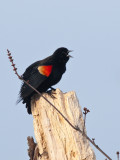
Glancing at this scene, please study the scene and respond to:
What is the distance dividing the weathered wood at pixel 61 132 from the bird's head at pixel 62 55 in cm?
164

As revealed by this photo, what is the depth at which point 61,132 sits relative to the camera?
4562 millimetres

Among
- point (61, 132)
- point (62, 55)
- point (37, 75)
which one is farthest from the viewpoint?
point (62, 55)

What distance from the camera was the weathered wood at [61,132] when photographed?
444 centimetres

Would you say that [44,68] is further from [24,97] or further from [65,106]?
[65,106]

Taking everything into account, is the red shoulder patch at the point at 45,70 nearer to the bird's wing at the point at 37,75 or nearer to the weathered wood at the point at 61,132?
the bird's wing at the point at 37,75

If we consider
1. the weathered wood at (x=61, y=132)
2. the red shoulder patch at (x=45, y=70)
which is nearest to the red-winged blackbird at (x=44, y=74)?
the red shoulder patch at (x=45, y=70)

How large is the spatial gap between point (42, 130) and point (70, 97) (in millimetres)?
550

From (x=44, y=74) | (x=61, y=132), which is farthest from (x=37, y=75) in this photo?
(x=61, y=132)

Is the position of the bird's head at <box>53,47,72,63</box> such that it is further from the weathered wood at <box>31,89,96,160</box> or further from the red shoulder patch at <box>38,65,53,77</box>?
the weathered wood at <box>31,89,96,160</box>

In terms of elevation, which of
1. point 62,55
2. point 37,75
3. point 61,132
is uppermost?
point 62,55

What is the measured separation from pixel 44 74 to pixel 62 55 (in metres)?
0.78

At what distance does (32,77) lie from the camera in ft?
19.9

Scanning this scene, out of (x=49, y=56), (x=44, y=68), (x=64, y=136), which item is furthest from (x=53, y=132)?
(x=49, y=56)

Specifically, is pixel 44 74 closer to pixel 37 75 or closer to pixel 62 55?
pixel 37 75
